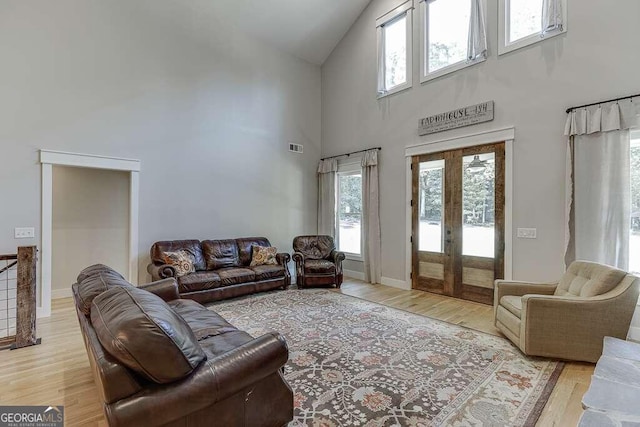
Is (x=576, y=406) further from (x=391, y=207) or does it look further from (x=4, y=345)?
(x=4, y=345)

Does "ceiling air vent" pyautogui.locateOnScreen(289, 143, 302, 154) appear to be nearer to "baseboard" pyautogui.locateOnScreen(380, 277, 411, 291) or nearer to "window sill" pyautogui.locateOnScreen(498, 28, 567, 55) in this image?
"baseboard" pyautogui.locateOnScreen(380, 277, 411, 291)

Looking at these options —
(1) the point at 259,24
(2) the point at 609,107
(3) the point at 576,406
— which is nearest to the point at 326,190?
(1) the point at 259,24

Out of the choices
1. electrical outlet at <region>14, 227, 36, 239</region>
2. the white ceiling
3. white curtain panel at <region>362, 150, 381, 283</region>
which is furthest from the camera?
white curtain panel at <region>362, 150, 381, 283</region>

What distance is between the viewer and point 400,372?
2.62m

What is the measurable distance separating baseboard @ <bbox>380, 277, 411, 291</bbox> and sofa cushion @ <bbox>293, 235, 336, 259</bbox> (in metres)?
1.18

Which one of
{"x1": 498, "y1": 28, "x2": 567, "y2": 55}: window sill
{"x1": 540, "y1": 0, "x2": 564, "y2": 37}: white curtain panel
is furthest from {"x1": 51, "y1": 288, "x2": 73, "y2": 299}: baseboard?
{"x1": 540, "y1": 0, "x2": 564, "y2": 37}: white curtain panel

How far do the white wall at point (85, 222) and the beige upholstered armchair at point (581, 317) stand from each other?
6056mm

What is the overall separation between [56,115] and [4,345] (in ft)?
9.55

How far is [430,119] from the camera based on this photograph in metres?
5.13

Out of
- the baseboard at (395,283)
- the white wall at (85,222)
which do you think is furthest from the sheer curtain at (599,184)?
the white wall at (85,222)

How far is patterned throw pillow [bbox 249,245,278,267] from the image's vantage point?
5.46m

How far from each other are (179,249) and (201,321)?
9.21ft

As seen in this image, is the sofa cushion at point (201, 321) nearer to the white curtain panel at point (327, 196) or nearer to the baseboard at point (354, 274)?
the baseboard at point (354, 274)

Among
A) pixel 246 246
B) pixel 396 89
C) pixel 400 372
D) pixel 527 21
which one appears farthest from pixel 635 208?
pixel 246 246
